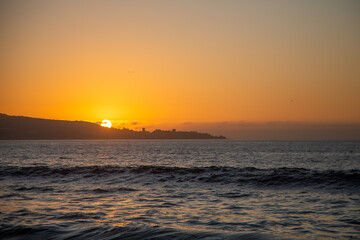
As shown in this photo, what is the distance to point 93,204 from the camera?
15.7m

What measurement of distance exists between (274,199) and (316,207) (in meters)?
2.87

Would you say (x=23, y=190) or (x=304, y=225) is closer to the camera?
(x=304, y=225)

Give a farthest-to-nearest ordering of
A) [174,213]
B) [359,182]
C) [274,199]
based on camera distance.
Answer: [359,182] → [274,199] → [174,213]

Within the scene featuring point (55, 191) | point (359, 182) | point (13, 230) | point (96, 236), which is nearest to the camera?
point (96, 236)

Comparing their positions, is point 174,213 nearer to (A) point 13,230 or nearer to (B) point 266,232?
(B) point 266,232

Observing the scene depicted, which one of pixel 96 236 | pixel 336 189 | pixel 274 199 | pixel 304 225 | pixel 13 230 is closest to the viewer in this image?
pixel 96 236

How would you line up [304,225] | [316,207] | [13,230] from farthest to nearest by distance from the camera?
[316,207], [304,225], [13,230]

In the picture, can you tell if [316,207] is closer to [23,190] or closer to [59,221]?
[59,221]

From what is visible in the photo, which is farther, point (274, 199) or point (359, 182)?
point (359, 182)

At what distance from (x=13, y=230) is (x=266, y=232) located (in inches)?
316

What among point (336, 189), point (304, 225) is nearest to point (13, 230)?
point (304, 225)

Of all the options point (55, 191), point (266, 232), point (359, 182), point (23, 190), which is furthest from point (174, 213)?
point (359, 182)

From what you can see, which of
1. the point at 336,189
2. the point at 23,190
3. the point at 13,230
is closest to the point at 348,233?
the point at 13,230

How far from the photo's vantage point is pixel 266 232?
35.2 feet
